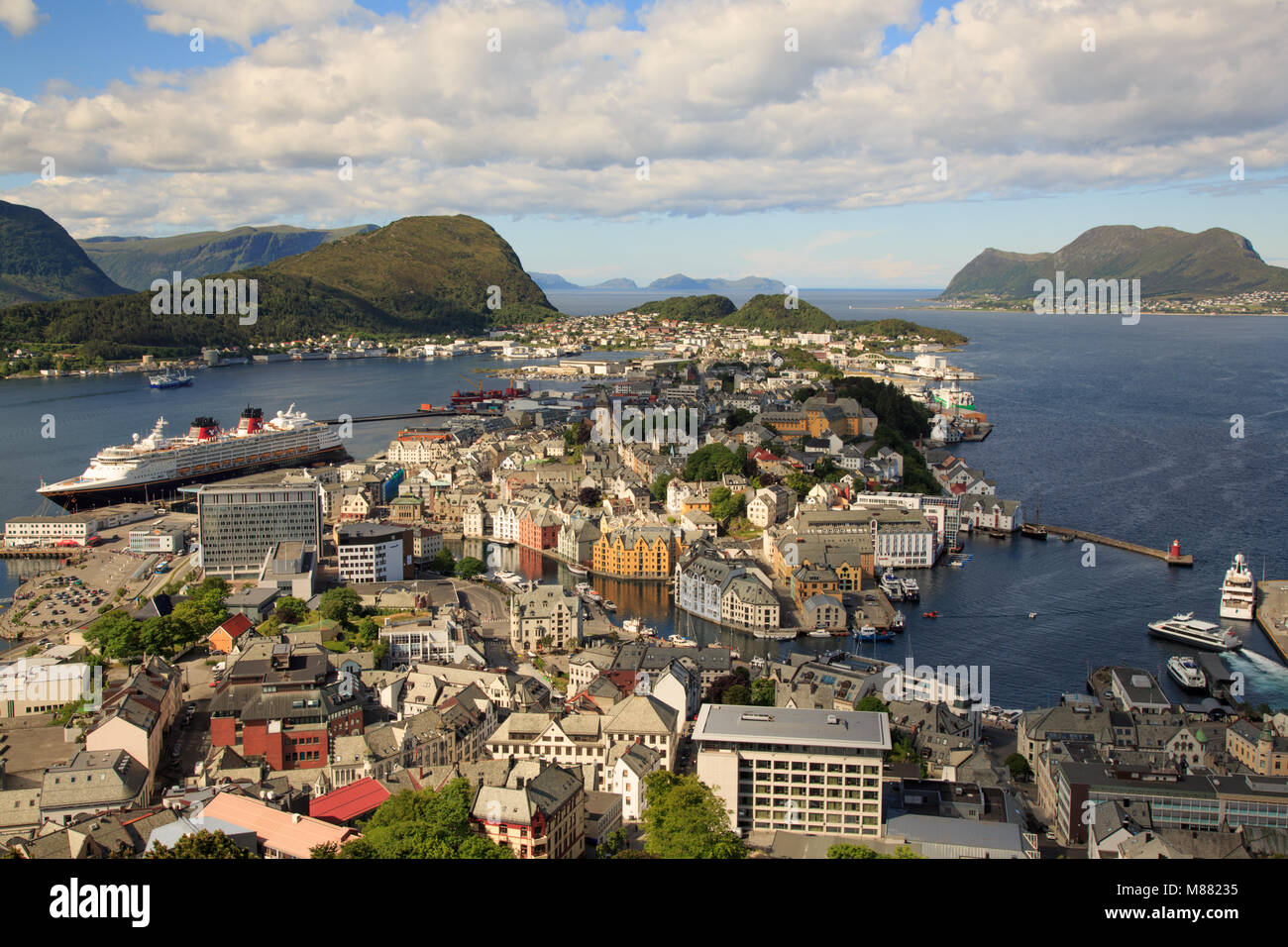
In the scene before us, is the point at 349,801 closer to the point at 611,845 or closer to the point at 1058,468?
the point at 611,845

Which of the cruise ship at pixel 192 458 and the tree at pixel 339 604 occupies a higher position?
the cruise ship at pixel 192 458

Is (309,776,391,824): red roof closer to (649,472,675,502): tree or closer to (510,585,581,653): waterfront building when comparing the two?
(510,585,581,653): waterfront building

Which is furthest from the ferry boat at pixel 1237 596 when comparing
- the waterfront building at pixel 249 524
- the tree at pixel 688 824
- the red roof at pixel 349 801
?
the waterfront building at pixel 249 524

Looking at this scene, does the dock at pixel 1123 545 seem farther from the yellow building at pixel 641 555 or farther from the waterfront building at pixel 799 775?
the waterfront building at pixel 799 775

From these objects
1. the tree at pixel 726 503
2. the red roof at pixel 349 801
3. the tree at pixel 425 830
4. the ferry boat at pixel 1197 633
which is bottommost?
the ferry boat at pixel 1197 633

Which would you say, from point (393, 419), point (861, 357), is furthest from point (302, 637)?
point (861, 357)

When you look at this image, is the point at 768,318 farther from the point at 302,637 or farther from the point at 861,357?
the point at 302,637

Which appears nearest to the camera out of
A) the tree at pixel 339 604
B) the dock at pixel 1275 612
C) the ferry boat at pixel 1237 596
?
the dock at pixel 1275 612
